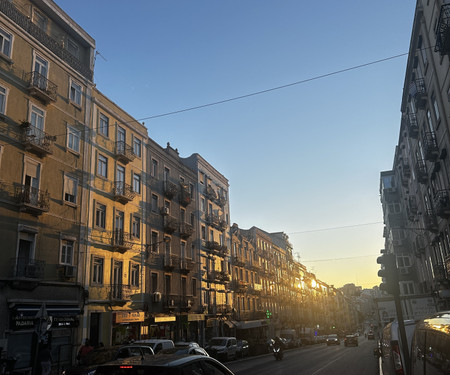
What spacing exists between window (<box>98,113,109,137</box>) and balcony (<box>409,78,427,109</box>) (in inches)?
836

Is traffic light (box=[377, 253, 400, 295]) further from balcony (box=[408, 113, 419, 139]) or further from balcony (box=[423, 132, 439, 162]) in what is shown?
balcony (box=[408, 113, 419, 139])

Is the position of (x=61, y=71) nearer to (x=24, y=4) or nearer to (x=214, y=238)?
(x=24, y=4)

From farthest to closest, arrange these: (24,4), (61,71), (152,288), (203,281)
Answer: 1. (203,281)
2. (152,288)
3. (61,71)
4. (24,4)

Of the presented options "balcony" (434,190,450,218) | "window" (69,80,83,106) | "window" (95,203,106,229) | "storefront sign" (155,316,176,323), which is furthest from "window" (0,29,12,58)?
"balcony" (434,190,450,218)

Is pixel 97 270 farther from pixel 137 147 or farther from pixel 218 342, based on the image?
pixel 218 342

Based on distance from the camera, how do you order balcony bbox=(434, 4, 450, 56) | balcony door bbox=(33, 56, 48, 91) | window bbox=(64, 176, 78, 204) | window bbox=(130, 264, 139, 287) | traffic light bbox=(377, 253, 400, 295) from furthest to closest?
window bbox=(130, 264, 139, 287)
window bbox=(64, 176, 78, 204)
balcony door bbox=(33, 56, 48, 91)
balcony bbox=(434, 4, 450, 56)
traffic light bbox=(377, 253, 400, 295)

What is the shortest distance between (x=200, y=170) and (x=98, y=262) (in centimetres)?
2096

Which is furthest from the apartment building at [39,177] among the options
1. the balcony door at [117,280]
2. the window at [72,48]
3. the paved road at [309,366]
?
the paved road at [309,366]

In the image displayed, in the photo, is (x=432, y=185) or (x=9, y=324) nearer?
(x=9, y=324)

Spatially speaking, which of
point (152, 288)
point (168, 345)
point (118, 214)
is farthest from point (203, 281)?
point (168, 345)

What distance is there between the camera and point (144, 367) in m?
5.15

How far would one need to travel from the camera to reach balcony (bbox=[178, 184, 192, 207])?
38.1 m

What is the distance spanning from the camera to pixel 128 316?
26672mm

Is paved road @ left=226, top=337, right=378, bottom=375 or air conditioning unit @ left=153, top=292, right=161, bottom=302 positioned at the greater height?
air conditioning unit @ left=153, top=292, right=161, bottom=302
